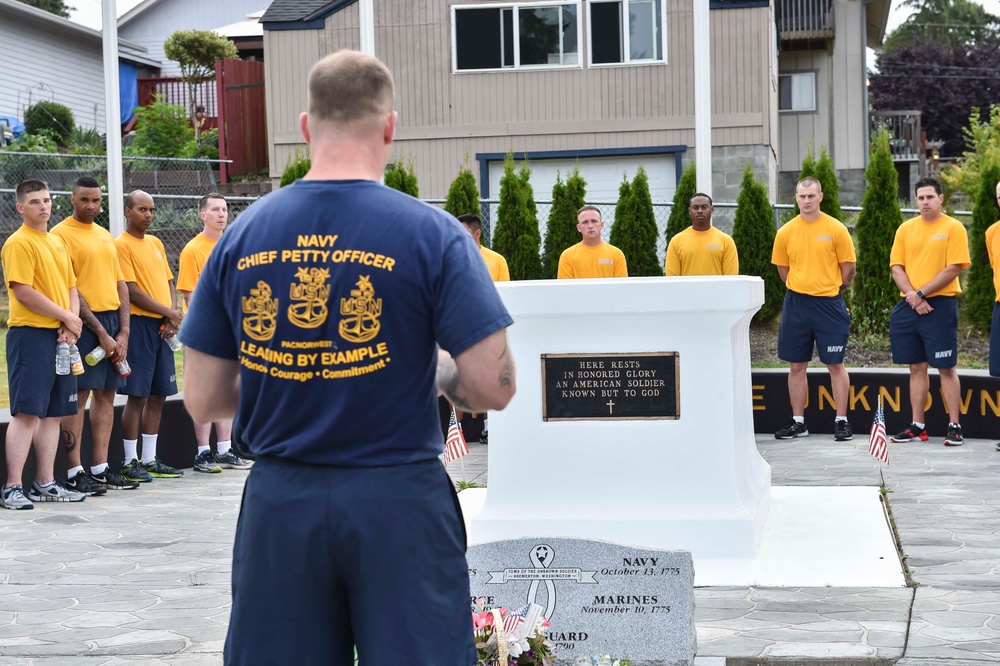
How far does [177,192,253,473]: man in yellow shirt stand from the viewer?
9578 mm

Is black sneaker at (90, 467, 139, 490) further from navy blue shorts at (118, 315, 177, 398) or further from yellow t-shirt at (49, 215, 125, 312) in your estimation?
yellow t-shirt at (49, 215, 125, 312)

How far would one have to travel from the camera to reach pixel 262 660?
2.62 m

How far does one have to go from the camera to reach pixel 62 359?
8141 mm

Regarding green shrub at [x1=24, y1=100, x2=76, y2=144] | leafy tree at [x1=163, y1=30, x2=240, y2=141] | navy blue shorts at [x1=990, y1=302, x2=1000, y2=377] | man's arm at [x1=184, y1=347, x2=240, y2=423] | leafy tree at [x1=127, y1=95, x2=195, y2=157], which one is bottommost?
navy blue shorts at [x1=990, y1=302, x2=1000, y2=377]

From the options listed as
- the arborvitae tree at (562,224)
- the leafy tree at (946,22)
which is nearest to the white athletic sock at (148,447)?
the arborvitae tree at (562,224)

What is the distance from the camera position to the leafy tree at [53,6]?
141ft

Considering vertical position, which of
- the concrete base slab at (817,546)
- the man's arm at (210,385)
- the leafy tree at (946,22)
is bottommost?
the concrete base slab at (817,546)

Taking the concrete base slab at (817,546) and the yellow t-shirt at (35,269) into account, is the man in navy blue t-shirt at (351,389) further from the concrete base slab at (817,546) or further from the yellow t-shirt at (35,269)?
the yellow t-shirt at (35,269)

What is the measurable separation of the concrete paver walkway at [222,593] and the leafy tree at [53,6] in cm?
3859

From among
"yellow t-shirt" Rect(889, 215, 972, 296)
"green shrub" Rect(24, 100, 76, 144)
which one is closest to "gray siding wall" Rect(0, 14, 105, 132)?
"green shrub" Rect(24, 100, 76, 144)

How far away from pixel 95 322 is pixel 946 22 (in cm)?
7619

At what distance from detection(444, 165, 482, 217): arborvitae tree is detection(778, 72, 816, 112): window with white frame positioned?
13.0 m

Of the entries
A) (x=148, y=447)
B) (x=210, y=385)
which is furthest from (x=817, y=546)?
(x=148, y=447)

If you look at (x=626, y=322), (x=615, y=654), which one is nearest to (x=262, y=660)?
(x=615, y=654)
